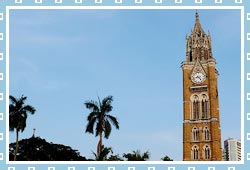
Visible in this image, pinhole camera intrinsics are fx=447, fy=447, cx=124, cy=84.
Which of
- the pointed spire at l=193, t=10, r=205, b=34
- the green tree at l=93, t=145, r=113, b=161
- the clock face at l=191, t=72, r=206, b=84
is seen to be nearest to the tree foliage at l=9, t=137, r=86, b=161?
the green tree at l=93, t=145, r=113, b=161

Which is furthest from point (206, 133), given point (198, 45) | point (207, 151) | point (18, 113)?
point (18, 113)

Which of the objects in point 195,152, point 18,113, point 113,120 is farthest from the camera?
point 195,152

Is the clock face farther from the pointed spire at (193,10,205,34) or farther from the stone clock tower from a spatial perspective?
the pointed spire at (193,10,205,34)

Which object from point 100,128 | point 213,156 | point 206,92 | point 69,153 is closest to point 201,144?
point 213,156

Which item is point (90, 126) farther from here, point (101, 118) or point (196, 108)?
point (196, 108)

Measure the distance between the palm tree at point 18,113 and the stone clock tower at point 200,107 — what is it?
24.9m

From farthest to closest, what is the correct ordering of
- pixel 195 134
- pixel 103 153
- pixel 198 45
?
1. pixel 198 45
2. pixel 195 134
3. pixel 103 153

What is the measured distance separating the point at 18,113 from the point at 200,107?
27.3 meters

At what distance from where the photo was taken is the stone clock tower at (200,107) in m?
51.9

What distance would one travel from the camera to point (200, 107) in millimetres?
53625

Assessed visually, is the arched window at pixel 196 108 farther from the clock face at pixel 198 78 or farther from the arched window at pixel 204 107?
the clock face at pixel 198 78

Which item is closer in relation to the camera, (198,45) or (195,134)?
(195,134)

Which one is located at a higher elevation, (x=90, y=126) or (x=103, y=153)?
(x=90, y=126)

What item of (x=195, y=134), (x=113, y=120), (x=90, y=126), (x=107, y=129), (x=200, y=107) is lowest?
(x=195, y=134)
